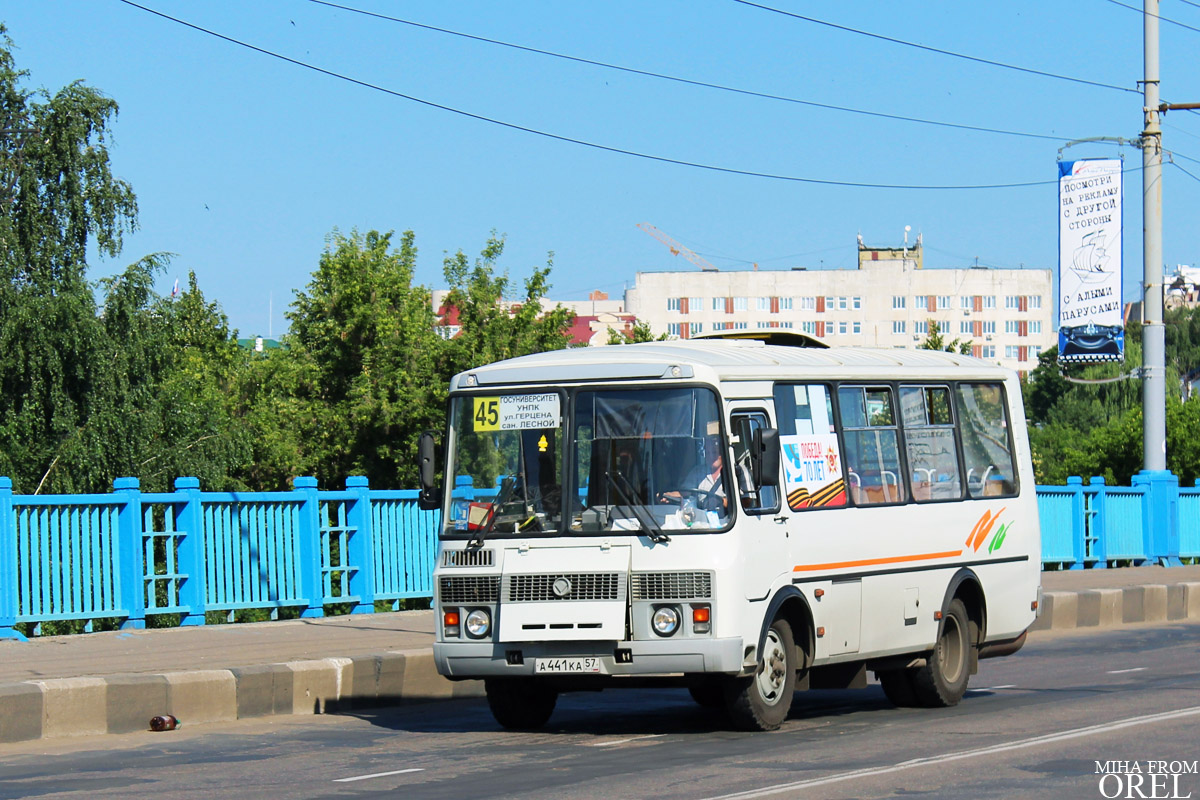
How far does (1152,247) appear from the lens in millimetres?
27547

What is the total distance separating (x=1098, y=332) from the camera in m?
26.7

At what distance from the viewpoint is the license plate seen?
32.6 feet

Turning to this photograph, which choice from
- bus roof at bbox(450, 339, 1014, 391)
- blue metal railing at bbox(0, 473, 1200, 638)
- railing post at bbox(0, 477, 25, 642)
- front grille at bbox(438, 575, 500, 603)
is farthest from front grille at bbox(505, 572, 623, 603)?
railing post at bbox(0, 477, 25, 642)

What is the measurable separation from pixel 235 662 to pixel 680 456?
14.7ft

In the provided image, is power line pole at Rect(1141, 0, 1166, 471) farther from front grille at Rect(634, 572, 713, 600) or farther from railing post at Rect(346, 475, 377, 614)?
front grille at Rect(634, 572, 713, 600)

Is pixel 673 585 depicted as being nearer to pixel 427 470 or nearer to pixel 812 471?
pixel 812 471

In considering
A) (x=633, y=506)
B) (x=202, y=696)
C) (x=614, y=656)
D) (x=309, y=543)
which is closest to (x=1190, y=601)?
(x=309, y=543)

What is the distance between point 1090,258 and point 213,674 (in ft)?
62.4

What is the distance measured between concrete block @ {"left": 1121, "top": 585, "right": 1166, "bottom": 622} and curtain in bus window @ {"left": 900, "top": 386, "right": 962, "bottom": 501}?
9970 millimetres

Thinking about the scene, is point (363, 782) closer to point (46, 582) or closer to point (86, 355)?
point (46, 582)

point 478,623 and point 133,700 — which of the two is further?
point 133,700

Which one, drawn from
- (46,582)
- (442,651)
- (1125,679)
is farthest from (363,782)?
(1125,679)

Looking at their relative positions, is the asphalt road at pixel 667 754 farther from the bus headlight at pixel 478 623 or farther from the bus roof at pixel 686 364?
the bus roof at pixel 686 364

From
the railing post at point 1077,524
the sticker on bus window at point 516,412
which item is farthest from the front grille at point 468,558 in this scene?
the railing post at point 1077,524
